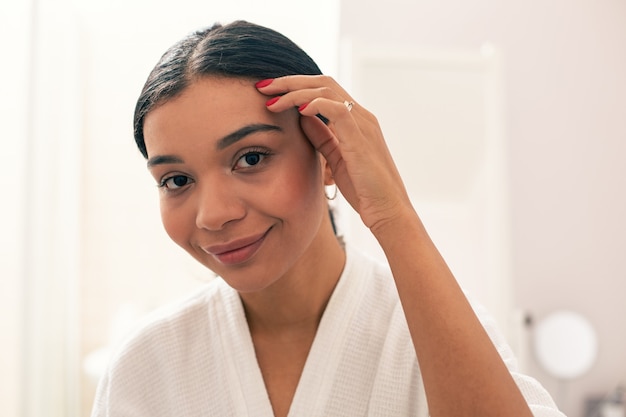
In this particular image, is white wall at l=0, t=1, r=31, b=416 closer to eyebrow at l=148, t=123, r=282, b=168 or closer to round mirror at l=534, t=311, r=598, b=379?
eyebrow at l=148, t=123, r=282, b=168

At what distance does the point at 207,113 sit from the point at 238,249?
0.54 feet

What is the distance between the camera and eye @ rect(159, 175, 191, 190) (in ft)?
2.60

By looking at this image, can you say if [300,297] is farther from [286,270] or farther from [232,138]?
[232,138]

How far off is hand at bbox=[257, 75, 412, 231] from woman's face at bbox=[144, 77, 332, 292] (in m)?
0.03

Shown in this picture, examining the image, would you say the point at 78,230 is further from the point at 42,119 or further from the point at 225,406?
the point at 225,406

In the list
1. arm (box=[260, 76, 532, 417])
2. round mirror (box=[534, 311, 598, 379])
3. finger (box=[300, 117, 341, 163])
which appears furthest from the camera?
round mirror (box=[534, 311, 598, 379])

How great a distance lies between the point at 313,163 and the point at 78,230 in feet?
2.72

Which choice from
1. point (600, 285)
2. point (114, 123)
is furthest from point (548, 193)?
point (114, 123)

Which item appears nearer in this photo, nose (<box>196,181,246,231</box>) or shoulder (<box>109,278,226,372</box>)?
nose (<box>196,181,246,231</box>)

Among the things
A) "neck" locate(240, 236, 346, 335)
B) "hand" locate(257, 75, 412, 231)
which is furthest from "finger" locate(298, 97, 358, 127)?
"neck" locate(240, 236, 346, 335)

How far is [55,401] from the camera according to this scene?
1408 mm

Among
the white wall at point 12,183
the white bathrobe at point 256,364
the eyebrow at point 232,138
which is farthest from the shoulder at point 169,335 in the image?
the white wall at point 12,183

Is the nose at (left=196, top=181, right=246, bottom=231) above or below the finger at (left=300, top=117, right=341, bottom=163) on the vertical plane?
below

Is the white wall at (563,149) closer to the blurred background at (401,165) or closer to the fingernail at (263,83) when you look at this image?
the blurred background at (401,165)
